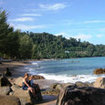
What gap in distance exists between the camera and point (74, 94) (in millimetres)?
5938

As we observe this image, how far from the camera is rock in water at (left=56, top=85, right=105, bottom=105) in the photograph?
5.85 metres

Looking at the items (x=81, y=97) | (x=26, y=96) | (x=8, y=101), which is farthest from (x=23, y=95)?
(x=81, y=97)

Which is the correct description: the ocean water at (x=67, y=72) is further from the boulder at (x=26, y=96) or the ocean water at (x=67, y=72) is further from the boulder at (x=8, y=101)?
the boulder at (x=8, y=101)

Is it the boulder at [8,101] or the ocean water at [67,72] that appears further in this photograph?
the ocean water at [67,72]

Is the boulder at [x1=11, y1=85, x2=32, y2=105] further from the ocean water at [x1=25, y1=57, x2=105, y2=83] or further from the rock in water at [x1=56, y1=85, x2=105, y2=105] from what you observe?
the ocean water at [x1=25, y1=57, x2=105, y2=83]

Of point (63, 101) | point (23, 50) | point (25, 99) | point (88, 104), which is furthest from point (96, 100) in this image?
point (23, 50)

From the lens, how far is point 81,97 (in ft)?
19.4

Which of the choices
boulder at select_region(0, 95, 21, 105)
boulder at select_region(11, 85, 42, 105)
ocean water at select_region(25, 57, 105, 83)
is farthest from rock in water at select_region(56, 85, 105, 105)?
ocean water at select_region(25, 57, 105, 83)

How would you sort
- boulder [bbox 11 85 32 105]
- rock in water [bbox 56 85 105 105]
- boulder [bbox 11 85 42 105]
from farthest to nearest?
boulder [bbox 11 85 42 105] → boulder [bbox 11 85 32 105] → rock in water [bbox 56 85 105 105]

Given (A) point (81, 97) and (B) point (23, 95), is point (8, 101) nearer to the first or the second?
(B) point (23, 95)

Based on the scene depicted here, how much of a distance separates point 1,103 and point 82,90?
10.9ft

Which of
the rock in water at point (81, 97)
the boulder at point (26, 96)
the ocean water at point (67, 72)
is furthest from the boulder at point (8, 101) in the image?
the ocean water at point (67, 72)

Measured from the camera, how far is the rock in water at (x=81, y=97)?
585cm

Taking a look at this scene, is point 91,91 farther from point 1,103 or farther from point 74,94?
point 1,103
